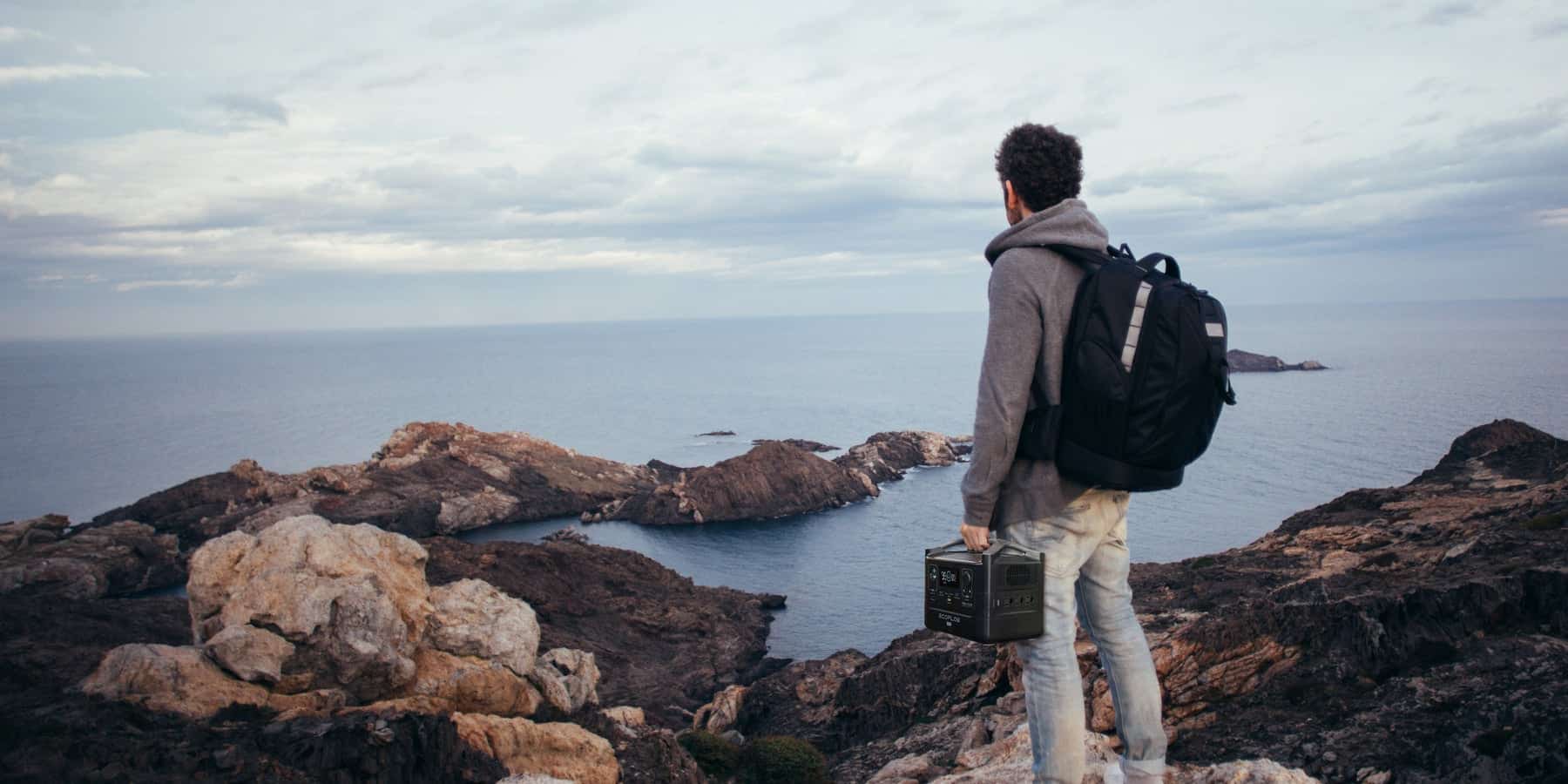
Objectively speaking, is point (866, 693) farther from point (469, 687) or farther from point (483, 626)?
point (469, 687)

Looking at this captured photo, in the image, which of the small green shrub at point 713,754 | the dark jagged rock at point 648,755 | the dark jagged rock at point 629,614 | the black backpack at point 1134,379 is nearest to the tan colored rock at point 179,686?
the dark jagged rock at point 648,755

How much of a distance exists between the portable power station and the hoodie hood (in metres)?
1.37

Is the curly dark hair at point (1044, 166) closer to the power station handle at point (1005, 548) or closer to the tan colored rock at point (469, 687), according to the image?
the power station handle at point (1005, 548)

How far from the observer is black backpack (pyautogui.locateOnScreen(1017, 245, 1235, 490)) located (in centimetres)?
400

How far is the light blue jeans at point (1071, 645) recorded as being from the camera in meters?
4.34

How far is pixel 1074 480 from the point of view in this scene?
4297mm

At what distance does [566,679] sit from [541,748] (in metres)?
7.09

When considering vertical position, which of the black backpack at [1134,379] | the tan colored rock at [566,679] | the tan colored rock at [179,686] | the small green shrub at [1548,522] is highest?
the black backpack at [1134,379]

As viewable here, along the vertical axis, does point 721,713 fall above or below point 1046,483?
below

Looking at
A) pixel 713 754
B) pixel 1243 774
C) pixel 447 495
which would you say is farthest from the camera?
pixel 447 495

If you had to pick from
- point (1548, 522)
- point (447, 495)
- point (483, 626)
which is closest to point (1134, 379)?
point (483, 626)

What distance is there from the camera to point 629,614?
42.6 meters

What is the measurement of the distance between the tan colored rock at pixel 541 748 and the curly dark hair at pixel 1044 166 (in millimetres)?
13104

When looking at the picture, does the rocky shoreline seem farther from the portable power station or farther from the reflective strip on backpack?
the reflective strip on backpack
